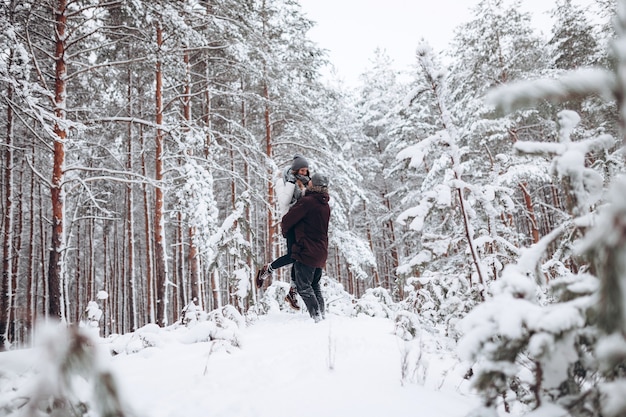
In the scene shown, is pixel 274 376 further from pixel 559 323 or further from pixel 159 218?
pixel 159 218

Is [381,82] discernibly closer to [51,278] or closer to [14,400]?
[51,278]

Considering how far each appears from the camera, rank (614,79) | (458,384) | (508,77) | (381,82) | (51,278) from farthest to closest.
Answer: (381,82) < (508,77) < (51,278) < (458,384) < (614,79)

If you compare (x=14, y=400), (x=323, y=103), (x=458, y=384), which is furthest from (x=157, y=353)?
(x=323, y=103)

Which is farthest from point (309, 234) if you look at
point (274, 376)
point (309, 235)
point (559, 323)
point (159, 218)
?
point (159, 218)

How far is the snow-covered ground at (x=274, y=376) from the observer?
6.33ft

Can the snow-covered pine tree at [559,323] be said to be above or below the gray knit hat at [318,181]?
below

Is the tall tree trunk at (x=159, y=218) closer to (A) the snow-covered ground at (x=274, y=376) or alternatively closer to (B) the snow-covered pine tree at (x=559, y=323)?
(A) the snow-covered ground at (x=274, y=376)

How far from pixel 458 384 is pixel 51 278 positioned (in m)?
6.68

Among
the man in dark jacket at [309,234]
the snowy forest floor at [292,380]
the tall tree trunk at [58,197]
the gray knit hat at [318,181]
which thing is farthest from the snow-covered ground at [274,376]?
the tall tree trunk at [58,197]

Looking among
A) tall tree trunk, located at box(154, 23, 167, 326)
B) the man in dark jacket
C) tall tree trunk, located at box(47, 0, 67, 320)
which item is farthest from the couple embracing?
tall tree trunk, located at box(154, 23, 167, 326)

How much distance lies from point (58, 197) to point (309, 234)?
484 cm

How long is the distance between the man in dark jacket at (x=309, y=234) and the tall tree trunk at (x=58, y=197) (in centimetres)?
439

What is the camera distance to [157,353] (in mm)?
3264

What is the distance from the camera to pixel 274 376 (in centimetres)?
252
